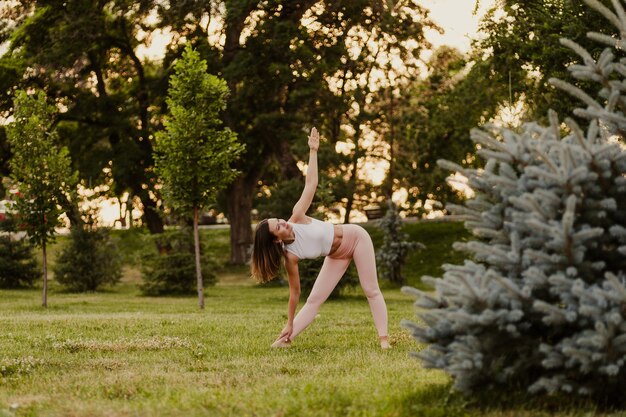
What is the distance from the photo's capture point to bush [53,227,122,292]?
104 ft

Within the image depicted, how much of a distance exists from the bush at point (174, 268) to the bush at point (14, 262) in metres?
5.77

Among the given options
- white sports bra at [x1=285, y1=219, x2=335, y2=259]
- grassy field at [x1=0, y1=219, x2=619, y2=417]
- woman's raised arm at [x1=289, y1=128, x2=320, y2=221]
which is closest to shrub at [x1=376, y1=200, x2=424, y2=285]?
grassy field at [x1=0, y1=219, x2=619, y2=417]

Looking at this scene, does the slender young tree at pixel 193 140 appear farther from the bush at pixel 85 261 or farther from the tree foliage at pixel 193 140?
the bush at pixel 85 261

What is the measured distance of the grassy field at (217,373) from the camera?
6.86 m

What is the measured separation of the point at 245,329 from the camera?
46.1 ft

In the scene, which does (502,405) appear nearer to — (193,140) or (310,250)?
(310,250)

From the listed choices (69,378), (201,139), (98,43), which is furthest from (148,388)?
(98,43)

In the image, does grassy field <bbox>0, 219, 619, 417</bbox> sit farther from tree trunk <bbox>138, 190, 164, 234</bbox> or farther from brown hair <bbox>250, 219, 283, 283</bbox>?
tree trunk <bbox>138, 190, 164, 234</bbox>

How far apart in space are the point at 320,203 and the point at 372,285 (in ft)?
49.3

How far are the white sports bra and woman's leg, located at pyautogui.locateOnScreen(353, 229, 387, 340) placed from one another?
400mm

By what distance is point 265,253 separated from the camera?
33.7ft

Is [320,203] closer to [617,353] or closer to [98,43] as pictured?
[98,43]

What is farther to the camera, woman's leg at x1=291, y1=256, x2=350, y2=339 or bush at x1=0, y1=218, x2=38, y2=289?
bush at x1=0, y1=218, x2=38, y2=289

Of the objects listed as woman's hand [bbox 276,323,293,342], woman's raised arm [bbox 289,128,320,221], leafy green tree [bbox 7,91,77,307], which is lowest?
woman's hand [bbox 276,323,293,342]
